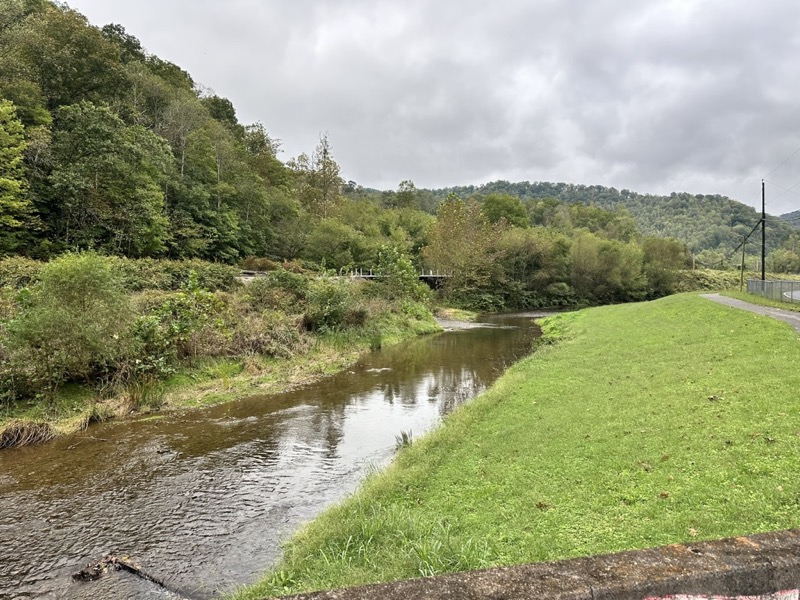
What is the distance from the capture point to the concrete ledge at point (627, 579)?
75.1 inches

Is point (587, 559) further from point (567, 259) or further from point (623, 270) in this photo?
point (623, 270)

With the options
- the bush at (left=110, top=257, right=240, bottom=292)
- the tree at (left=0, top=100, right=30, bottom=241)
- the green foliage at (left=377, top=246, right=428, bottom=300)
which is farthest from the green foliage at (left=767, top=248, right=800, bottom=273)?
the tree at (left=0, top=100, right=30, bottom=241)

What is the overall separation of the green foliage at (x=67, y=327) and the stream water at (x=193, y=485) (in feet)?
8.08

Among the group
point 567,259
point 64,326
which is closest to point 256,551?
point 64,326

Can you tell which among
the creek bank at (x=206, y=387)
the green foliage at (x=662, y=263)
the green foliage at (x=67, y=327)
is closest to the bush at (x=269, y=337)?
the creek bank at (x=206, y=387)

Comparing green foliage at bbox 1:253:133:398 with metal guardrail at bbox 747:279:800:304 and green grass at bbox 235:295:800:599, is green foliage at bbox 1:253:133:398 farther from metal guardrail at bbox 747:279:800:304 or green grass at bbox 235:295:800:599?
metal guardrail at bbox 747:279:800:304

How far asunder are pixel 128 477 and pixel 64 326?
6.22 m

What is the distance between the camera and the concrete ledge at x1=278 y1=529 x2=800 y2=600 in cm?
191

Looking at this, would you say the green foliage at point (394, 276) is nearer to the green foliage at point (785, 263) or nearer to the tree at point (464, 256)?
the tree at point (464, 256)

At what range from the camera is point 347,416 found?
14.6 metres

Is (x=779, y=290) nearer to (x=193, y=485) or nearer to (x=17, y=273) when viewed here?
(x=193, y=485)

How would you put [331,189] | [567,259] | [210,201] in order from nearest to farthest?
1. [210,201]
2. [567,259]
3. [331,189]

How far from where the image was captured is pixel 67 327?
550 inches

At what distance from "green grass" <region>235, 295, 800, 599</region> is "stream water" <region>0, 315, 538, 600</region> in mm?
1241
